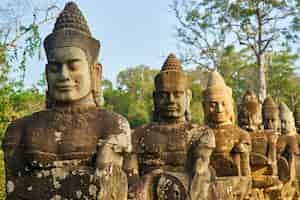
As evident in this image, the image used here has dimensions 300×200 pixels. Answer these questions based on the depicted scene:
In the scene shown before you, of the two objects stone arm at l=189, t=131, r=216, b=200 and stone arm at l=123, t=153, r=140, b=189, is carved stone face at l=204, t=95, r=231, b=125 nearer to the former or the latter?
stone arm at l=189, t=131, r=216, b=200

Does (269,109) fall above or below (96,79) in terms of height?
above

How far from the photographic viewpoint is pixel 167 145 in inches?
237

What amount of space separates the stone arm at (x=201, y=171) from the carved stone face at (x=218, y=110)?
1.82 m

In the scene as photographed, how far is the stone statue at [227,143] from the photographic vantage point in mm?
7422

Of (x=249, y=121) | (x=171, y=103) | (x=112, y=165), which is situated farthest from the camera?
(x=249, y=121)

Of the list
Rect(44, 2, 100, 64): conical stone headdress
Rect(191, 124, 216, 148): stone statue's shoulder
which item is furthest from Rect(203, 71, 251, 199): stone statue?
Rect(44, 2, 100, 64): conical stone headdress

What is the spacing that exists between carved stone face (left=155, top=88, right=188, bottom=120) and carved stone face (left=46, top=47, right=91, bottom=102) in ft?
5.84

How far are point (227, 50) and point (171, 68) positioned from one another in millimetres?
17604

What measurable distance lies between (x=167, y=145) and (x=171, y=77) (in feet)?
2.70

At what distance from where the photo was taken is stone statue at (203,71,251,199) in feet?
24.3

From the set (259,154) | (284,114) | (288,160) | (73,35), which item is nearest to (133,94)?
(284,114)

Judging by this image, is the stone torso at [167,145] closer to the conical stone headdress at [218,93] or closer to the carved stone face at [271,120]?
the conical stone headdress at [218,93]

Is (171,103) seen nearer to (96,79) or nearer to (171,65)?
(171,65)

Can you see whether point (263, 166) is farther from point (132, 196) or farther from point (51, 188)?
point (51, 188)
